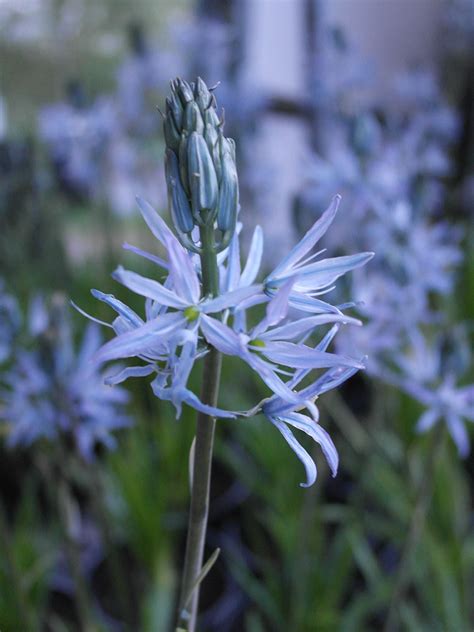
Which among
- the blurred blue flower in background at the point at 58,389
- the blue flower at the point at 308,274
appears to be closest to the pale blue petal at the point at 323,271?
the blue flower at the point at 308,274

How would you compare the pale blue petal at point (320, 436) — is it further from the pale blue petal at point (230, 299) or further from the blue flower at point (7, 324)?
the blue flower at point (7, 324)

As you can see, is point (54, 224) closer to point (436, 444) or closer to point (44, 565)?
point (44, 565)

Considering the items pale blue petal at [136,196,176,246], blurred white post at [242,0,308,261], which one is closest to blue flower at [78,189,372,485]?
pale blue petal at [136,196,176,246]

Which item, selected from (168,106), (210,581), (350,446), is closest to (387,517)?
(350,446)

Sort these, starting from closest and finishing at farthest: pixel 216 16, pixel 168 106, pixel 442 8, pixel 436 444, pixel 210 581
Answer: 1. pixel 168 106
2. pixel 436 444
3. pixel 210 581
4. pixel 216 16
5. pixel 442 8

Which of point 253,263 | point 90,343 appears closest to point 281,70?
point 90,343

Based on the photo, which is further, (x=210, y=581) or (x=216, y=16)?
(x=216, y=16)

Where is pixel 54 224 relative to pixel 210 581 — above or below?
above
